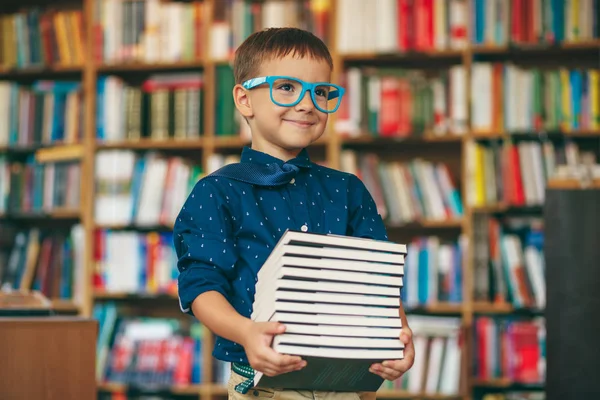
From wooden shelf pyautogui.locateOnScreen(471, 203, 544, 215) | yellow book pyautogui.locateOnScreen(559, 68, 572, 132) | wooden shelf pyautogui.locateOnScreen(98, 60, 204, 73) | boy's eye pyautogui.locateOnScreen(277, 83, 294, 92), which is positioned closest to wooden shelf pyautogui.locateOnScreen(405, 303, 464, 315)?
wooden shelf pyautogui.locateOnScreen(471, 203, 544, 215)

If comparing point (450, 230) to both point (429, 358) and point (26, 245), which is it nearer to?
point (429, 358)

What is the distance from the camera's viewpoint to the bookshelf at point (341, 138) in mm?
3672

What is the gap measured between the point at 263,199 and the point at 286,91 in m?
0.18

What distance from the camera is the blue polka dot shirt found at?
131 cm

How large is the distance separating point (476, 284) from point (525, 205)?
400mm

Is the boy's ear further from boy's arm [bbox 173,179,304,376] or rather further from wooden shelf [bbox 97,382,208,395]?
wooden shelf [bbox 97,382,208,395]

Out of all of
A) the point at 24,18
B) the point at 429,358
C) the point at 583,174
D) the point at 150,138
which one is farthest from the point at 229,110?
the point at 583,174

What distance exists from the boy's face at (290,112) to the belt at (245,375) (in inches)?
14.7

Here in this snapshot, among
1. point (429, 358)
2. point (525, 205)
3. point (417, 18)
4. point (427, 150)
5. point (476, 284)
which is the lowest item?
point (429, 358)

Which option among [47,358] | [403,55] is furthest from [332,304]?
[403,55]

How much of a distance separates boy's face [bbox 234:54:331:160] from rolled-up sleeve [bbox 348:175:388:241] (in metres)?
0.14

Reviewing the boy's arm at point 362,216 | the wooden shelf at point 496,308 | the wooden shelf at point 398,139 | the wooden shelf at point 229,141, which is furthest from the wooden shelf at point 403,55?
the boy's arm at point 362,216

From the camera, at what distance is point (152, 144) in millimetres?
4008

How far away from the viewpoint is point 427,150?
13.3ft
